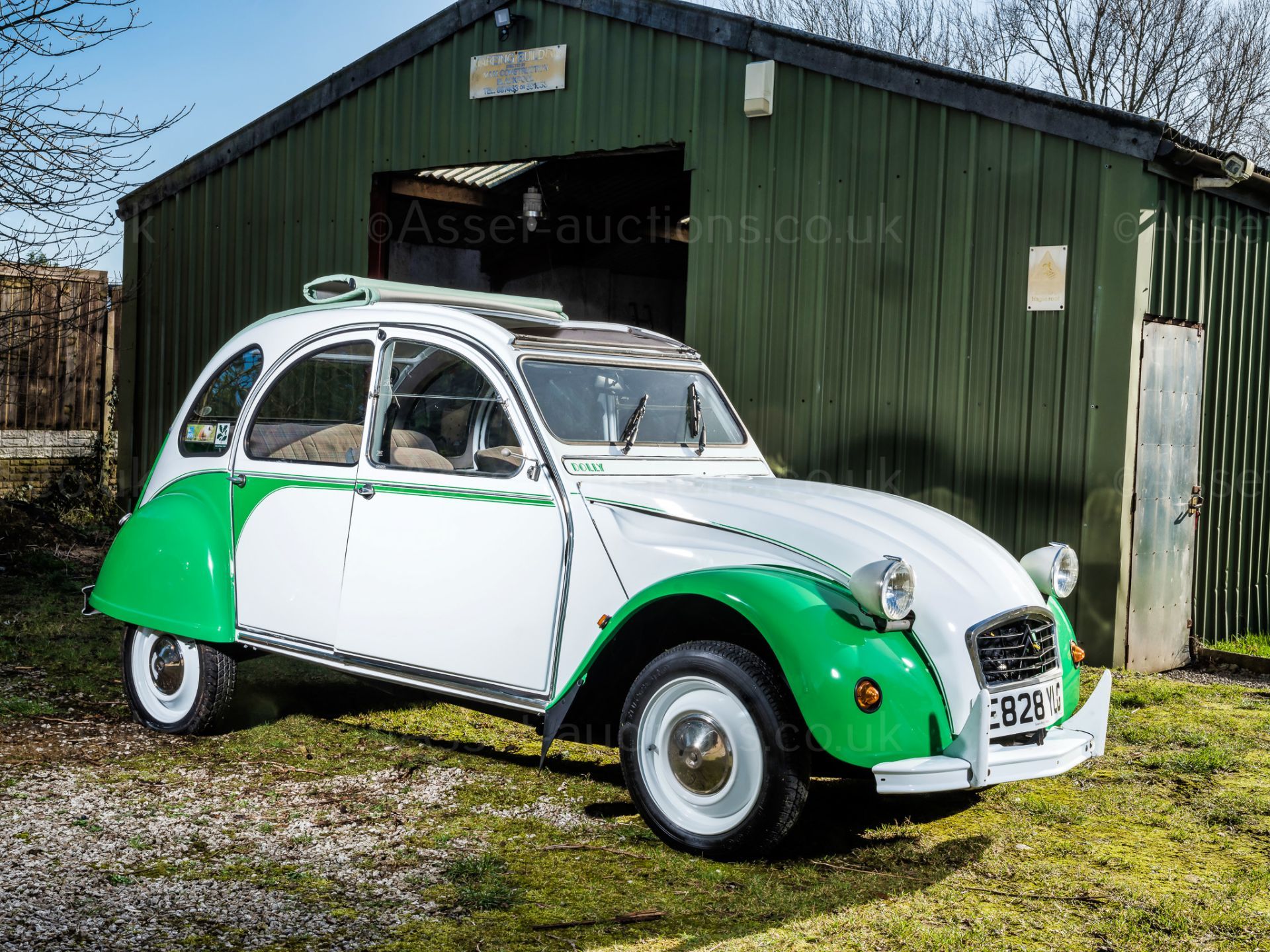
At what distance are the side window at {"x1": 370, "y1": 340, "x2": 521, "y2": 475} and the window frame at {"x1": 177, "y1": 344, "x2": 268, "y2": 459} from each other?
75 cm

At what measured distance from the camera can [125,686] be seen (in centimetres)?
600

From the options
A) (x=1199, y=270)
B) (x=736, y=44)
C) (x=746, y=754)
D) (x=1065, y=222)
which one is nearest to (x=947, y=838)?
(x=746, y=754)

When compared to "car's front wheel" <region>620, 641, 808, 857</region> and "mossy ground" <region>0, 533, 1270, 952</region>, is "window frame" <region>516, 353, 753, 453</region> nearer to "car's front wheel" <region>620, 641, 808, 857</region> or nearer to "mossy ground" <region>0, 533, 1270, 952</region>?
"car's front wheel" <region>620, 641, 808, 857</region>

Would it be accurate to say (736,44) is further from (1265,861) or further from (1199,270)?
(1265,861)

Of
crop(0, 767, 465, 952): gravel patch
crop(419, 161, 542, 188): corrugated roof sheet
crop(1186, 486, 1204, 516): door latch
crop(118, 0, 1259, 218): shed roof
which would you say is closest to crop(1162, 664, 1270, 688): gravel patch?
crop(1186, 486, 1204, 516): door latch

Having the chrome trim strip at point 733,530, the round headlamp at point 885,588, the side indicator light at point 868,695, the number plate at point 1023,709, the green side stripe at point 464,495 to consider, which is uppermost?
the green side stripe at point 464,495

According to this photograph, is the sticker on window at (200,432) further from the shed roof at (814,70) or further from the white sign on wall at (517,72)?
the white sign on wall at (517,72)

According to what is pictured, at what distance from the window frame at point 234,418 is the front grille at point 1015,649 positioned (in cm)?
336

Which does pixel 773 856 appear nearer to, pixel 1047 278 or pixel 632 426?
pixel 632 426

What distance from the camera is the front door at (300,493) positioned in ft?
17.3

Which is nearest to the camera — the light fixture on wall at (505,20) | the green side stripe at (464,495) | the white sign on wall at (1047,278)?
the green side stripe at (464,495)

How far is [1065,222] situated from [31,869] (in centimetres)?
666

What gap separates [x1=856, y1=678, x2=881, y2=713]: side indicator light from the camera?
3.97 m

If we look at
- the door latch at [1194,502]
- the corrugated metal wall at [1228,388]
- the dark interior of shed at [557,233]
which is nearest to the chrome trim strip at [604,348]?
the corrugated metal wall at [1228,388]
